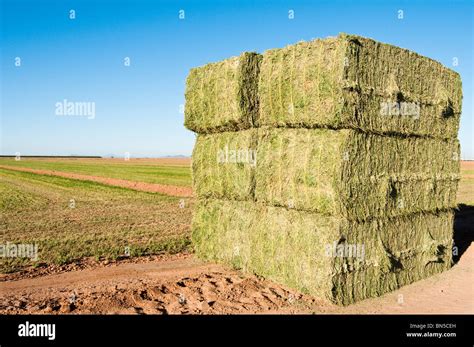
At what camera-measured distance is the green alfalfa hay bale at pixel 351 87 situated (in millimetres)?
8008

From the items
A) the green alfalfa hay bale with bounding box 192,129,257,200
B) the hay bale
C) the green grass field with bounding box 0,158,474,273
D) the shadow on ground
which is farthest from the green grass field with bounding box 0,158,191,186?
the hay bale

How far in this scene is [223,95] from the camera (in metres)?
10.1

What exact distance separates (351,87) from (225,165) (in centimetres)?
376

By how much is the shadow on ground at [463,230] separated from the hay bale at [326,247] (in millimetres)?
2624

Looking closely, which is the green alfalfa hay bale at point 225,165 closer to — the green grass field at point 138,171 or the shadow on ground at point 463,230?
the shadow on ground at point 463,230

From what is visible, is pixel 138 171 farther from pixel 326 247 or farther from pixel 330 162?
pixel 330 162

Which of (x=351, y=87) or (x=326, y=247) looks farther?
(x=326, y=247)

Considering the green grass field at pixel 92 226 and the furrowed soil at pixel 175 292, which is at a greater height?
the green grass field at pixel 92 226

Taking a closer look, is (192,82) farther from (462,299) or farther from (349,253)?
(462,299)

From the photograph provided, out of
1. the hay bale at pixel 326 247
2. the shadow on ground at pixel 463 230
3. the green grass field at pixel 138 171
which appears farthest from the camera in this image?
the green grass field at pixel 138 171

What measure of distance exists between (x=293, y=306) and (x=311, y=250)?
117 cm

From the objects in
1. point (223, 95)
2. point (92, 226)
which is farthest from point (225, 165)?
point (92, 226)

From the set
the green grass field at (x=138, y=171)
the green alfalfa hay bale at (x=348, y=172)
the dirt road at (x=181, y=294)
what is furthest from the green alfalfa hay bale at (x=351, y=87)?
the green grass field at (x=138, y=171)
